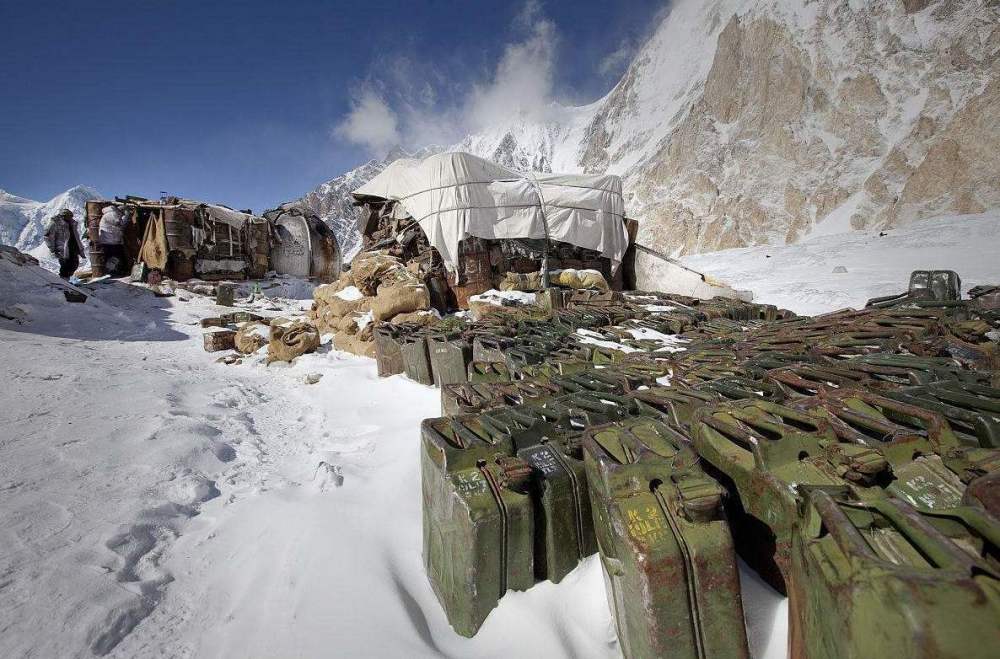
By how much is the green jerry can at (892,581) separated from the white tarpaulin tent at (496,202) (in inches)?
429

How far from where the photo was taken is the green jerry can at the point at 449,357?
471 cm

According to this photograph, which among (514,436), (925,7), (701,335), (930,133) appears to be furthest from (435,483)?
(925,7)

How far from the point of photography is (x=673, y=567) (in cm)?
127

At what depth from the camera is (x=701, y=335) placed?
643cm

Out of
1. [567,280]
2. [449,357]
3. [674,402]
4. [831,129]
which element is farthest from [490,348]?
[831,129]

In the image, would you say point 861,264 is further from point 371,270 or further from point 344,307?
point 344,307

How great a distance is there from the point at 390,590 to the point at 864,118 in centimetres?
4855

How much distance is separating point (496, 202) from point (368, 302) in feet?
17.8

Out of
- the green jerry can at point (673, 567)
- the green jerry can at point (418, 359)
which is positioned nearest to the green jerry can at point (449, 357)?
the green jerry can at point (418, 359)

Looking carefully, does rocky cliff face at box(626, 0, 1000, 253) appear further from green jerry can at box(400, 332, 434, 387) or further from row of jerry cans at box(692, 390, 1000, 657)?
row of jerry cans at box(692, 390, 1000, 657)

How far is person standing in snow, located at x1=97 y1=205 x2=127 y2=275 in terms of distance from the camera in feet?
50.0

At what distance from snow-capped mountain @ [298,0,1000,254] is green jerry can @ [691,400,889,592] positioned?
38.7m

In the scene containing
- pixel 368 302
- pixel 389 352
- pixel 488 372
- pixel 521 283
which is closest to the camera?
pixel 488 372

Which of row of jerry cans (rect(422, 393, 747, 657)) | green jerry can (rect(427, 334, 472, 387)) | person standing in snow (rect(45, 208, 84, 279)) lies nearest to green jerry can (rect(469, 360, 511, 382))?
green jerry can (rect(427, 334, 472, 387))
